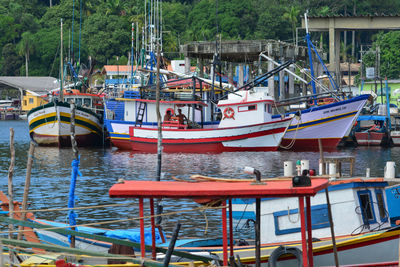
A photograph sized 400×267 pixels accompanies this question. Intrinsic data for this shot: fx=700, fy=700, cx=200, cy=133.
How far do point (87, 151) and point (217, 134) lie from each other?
8618 millimetres

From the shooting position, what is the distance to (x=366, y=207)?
14906 mm

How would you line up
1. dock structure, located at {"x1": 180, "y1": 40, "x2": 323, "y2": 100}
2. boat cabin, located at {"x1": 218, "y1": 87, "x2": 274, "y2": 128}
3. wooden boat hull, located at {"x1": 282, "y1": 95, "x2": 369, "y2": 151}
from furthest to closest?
dock structure, located at {"x1": 180, "y1": 40, "x2": 323, "y2": 100}
wooden boat hull, located at {"x1": 282, "y1": 95, "x2": 369, "y2": 151}
boat cabin, located at {"x1": 218, "y1": 87, "x2": 274, "y2": 128}

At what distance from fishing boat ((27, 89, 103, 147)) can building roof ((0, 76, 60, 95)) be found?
46.6 meters

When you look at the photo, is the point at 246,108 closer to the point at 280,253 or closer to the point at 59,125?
the point at 59,125

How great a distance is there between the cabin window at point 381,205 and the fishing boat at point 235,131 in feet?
81.4

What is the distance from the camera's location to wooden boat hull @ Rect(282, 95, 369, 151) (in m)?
40.8

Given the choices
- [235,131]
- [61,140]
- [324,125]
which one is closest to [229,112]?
[235,131]

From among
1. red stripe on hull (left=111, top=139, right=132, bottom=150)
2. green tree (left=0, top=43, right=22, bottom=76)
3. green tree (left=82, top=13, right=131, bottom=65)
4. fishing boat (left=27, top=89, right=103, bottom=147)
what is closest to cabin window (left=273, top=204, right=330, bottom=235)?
red stripe on hull (left=111, top=139, right=132, bottom=150)

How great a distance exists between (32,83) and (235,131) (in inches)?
2381

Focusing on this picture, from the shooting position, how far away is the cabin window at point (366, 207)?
1480 centimetres

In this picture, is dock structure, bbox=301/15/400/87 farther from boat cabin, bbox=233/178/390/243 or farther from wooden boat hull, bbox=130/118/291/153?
boat cabin, bbox=233/178/390/243

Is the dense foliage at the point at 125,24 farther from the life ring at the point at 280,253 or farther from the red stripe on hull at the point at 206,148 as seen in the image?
the life ring at the point at 280,253

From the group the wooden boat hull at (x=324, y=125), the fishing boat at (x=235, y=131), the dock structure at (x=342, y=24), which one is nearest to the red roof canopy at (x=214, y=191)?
the fishing boat at (x=235, y=131)

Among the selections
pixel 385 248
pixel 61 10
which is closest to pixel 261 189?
pixel 385 248
